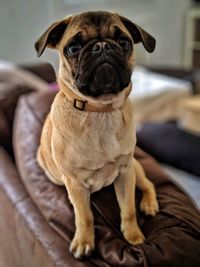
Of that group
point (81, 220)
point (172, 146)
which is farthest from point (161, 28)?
point (81, 220)

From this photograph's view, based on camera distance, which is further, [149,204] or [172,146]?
[172,146]

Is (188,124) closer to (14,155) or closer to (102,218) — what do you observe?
(14,155)

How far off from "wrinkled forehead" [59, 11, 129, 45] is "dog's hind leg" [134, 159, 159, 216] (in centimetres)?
38

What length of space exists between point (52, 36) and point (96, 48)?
9cm

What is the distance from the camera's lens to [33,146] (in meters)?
1.14

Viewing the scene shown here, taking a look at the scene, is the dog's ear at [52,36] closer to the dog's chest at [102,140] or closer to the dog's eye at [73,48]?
the dog's eye at [73,48]

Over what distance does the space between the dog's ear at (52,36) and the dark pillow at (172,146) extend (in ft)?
3.37

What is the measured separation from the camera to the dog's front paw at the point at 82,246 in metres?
0.87

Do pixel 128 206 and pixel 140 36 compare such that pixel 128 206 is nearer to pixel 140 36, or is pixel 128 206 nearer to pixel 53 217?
pixel 53 217

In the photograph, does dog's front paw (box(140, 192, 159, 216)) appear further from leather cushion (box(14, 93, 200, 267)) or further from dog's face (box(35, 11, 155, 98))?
dog's face (box(35, 11, 155, 98))

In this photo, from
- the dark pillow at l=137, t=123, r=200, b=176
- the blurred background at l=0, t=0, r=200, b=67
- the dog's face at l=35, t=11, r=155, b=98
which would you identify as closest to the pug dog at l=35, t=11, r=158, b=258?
the dog's face at l=35, t=11, r=155, b=98

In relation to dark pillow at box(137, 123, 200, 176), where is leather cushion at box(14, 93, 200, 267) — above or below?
above

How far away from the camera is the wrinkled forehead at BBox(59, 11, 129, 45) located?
2.12 feet

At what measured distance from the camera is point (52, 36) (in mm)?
682
